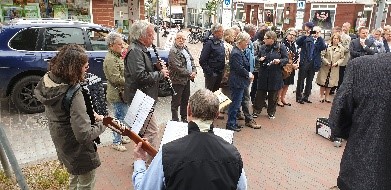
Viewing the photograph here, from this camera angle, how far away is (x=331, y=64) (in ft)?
26.5

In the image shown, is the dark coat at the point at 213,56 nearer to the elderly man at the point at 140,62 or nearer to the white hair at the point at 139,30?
the elderly man at the point at 140,62

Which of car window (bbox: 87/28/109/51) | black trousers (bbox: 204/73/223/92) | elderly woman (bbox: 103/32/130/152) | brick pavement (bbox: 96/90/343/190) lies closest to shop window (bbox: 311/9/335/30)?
brick pavement (bbox: 96/90/343/190)

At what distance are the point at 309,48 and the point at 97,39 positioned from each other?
4.43 metres

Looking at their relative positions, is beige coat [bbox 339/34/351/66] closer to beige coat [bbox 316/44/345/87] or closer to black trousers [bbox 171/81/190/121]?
beige coat [bbox 316/44/345/87]

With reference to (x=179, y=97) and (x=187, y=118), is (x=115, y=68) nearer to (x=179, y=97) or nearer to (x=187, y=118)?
(x=179, y=97)

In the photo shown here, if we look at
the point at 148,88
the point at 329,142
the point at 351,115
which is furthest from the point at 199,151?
the point at 329,142

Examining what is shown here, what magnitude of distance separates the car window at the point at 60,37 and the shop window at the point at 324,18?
23.8m

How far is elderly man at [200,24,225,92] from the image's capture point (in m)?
6.26

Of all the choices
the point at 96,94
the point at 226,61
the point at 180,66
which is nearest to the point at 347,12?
the point at 226,61

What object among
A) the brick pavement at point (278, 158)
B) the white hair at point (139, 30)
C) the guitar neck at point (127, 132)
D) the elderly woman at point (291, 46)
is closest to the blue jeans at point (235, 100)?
the brick pavement at point (278, 158)

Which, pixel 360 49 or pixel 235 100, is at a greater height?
pixel 360 49

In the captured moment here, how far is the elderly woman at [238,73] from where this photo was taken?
5.75m

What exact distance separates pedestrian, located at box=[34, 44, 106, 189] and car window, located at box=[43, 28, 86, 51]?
4202 millimetres

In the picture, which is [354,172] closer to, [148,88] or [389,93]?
[389,93]
